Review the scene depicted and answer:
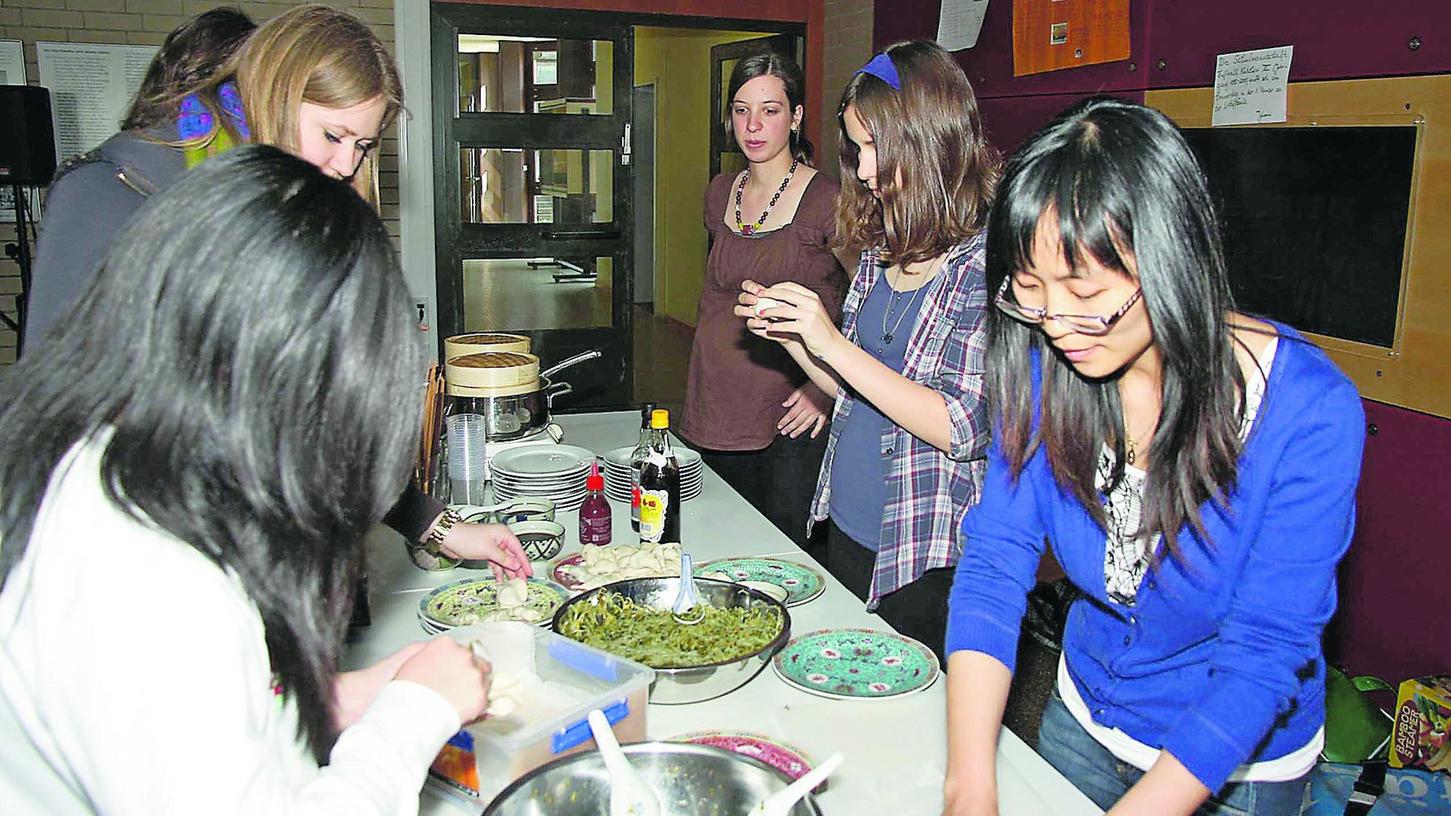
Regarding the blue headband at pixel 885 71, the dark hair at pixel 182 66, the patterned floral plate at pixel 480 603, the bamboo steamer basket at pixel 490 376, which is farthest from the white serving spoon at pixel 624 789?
the bamboo steamer basket at pixel 490 376

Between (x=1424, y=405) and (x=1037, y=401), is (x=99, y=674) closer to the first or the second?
(x=1037, y=401)

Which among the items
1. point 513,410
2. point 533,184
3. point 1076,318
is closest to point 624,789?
point 1076,318

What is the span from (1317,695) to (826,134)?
5123 mm

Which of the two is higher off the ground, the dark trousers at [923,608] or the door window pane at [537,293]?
the door window pane at [537,293]

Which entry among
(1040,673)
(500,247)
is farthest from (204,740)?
(500,247)

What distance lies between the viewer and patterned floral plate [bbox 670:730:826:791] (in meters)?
1.34

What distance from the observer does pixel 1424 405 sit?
2688 millimetres

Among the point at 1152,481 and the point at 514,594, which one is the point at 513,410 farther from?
the point at 1152,481

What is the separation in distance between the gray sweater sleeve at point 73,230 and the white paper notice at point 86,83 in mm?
4295

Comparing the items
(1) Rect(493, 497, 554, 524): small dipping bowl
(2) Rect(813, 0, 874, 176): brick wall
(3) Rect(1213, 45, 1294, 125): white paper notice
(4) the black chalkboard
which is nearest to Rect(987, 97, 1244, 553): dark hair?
(1) Rect(493, 497, 554, 524): small dipping bowl

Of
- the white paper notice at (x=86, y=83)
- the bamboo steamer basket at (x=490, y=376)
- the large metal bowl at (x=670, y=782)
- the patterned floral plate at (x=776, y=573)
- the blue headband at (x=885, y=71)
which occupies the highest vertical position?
the white paper notice at (x=86, y=83)

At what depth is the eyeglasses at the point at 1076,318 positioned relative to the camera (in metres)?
1.18

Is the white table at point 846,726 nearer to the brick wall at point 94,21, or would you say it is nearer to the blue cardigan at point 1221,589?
the blue cardigan at point 1221,589

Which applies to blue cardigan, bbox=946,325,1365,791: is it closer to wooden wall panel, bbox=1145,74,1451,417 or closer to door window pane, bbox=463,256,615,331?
wooden wall panel, bbox=1145,74,1451,417
